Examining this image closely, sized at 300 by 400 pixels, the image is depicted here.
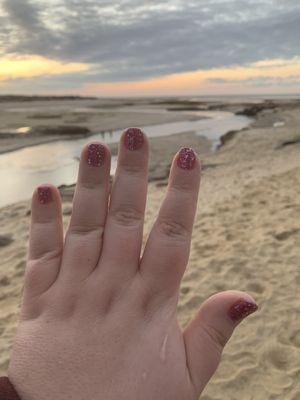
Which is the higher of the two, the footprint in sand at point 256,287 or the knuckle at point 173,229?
the knuckle at point 173,229

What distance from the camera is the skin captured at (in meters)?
1.30

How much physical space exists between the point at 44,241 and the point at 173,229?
1.48 feet

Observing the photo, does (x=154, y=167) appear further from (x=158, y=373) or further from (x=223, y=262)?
(x=158, y=373)

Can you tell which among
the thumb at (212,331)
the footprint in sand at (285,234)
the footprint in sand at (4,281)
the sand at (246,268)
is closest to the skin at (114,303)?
the thumb at (212,331)

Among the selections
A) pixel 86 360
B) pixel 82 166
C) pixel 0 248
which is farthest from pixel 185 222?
pixel 0 248

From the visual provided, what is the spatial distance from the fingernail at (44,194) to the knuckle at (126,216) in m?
0.23

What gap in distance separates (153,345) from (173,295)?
0.59 ft

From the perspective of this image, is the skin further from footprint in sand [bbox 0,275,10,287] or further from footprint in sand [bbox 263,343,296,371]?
footprint in sand [bbox 0,275,10,287]

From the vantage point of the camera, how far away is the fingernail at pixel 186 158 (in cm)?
139

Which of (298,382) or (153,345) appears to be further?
(298,382)

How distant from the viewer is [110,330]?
4.48 ft

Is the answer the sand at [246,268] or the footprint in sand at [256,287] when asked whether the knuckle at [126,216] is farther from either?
the footprint in sand at [256,287]

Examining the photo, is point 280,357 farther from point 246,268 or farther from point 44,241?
point 44,241

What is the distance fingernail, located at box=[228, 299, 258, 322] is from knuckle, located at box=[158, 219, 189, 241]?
0.27 m
